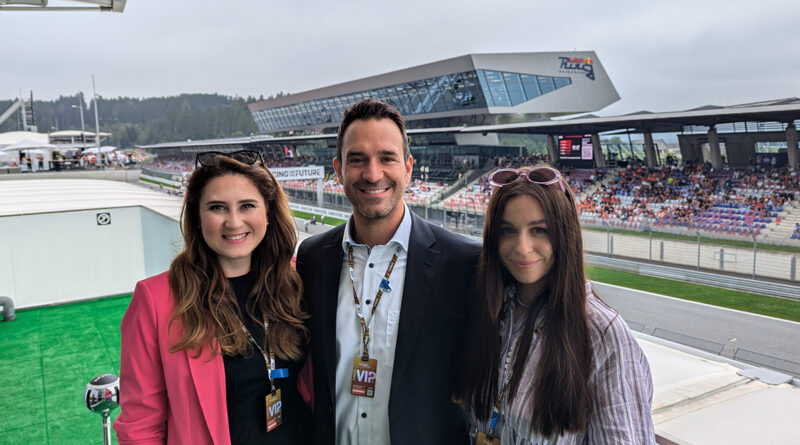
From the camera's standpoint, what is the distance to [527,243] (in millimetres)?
1502

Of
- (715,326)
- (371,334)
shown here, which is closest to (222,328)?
(371,334)

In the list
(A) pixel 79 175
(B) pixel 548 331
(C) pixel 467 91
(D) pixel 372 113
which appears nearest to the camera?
(B) pixel 548 331

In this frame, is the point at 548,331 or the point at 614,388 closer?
the point at 614,388

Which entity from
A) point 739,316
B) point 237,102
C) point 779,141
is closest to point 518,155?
point 779,141

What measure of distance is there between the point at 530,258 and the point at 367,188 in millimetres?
658

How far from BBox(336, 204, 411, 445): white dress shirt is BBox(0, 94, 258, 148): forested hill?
81496 millimetres

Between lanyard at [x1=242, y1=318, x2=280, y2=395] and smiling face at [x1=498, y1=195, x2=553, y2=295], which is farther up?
smiling face at [x1=498, y1=195, x2=553, y2=295]

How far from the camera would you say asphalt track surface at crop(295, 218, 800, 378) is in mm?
8016

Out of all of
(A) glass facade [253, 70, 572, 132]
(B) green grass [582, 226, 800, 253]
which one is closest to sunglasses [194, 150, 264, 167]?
(B) green grass [582, 226, 800, 253]

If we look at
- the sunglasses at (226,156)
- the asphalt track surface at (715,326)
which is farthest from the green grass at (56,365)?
the sunglasses at (226,156)

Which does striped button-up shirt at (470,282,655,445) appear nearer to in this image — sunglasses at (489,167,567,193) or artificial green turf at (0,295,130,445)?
sunglasses at (489,167,567,193)

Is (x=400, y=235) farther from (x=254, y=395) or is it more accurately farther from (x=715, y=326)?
(x=715, y=326)

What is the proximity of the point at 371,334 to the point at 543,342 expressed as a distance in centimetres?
63

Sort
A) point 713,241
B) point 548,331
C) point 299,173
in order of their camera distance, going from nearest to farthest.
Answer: point 548,331 → point 713,241 → point 299,173
